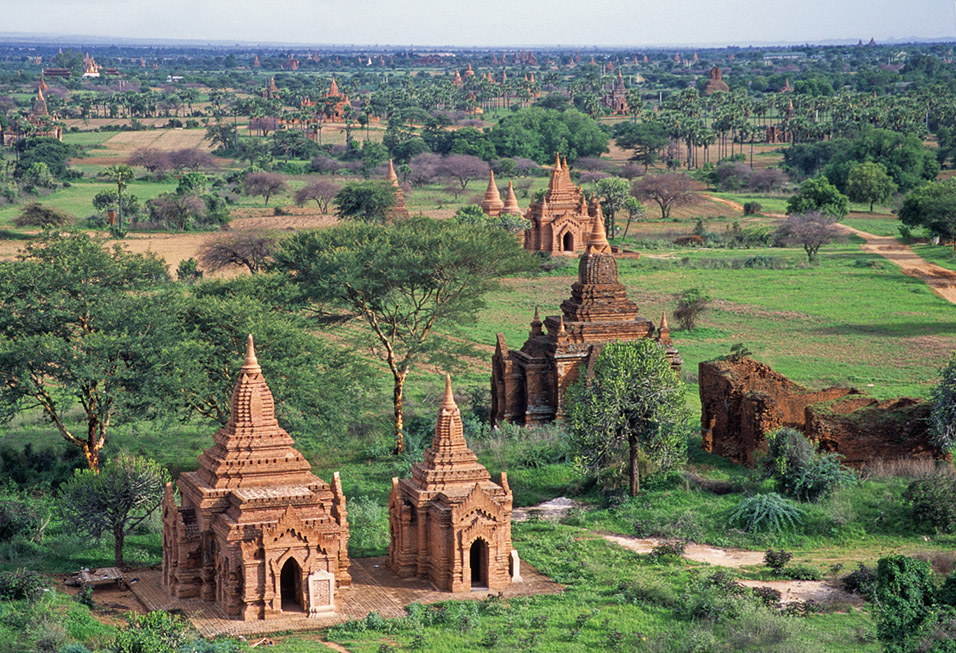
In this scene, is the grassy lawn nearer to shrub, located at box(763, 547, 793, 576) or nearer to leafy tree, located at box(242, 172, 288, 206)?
leafy tree, located at box(242, 172, 288, 206)

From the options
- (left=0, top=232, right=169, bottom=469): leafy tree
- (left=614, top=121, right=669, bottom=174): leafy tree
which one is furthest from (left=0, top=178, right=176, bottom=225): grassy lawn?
(left=0, top=232, right=169, bottom=469): leafy tree

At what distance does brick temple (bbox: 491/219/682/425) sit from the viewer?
37656 mm

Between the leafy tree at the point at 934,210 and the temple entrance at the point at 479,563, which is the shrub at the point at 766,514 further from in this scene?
the leafy tree at the point at 934,210

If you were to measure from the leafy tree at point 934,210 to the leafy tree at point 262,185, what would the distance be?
41846mm

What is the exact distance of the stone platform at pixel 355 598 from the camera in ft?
79.5

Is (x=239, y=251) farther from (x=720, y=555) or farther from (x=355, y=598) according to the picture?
(x=355, y=598)

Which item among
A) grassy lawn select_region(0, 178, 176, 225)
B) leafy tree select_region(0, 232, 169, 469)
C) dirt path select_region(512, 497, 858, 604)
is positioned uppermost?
leafy tree select_region(0, 232, 169, 469)

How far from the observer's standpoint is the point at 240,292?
3709cm

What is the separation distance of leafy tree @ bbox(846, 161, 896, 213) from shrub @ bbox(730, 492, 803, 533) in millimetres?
66282

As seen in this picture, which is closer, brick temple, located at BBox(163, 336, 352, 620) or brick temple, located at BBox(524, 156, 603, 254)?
brick temple, located at BBox(163, 336, 352, 620)

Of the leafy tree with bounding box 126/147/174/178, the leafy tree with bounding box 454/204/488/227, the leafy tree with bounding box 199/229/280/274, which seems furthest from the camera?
the leafy tree with bounding box 126/147/174/178

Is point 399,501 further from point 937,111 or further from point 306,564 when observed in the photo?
point 937,111

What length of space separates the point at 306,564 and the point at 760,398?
13.1m

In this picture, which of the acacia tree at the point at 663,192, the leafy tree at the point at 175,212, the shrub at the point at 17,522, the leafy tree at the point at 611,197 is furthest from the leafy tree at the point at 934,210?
the shrub at the point at 17,522
